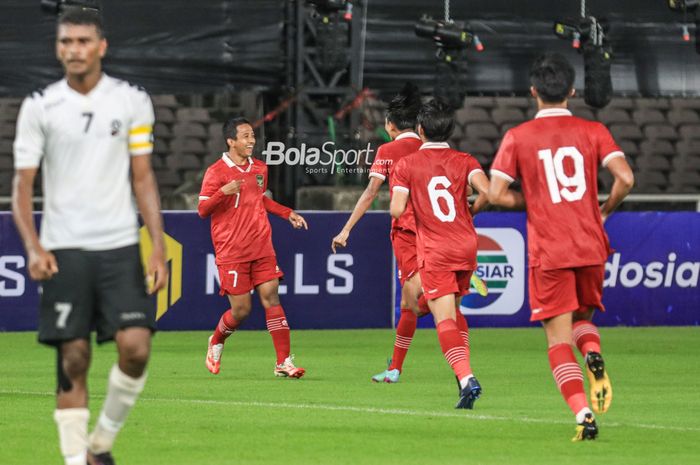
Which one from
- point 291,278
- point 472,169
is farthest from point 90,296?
point 291,278

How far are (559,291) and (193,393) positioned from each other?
3.53 metres

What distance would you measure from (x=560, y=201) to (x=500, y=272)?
29.4ft

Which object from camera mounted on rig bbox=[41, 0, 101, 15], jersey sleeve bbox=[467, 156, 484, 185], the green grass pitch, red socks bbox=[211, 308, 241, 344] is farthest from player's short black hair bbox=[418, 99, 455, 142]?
camera mounted on rig bbox=[41, 0, 101, 15]

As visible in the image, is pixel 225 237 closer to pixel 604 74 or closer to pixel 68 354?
pixel 68 354

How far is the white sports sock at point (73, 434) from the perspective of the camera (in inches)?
253

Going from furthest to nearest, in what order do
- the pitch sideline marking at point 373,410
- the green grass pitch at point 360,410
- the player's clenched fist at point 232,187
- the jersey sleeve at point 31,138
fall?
1. the player's clenched fist at point 232,187
2. the pitch sideline marking at point 373,410
3. the green grass pitch at point 360,410
4. the jersey sleeve at point 31,138

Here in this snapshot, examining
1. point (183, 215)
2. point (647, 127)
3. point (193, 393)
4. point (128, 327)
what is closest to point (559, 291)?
point (128, 327)

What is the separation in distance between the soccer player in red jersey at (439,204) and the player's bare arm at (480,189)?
0.21m

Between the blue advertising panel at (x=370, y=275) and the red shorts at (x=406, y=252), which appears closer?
the red shorts at (x=406, y=252)

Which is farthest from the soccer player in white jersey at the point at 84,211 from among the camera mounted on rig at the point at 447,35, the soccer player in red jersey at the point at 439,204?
the camera mounted on rig at the point at 447,35

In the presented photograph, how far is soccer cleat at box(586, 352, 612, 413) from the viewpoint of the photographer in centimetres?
801

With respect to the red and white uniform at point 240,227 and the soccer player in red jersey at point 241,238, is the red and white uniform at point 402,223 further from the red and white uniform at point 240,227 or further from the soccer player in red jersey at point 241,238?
the red and white uniform at point 240,227

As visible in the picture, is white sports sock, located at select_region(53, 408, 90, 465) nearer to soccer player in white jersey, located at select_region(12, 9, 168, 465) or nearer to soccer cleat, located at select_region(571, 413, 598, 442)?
soccer player in white jersey, located at select_region(12, 9, 168, 465)

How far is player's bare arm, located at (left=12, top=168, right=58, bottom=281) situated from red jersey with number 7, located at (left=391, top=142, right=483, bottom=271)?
3854 mm
